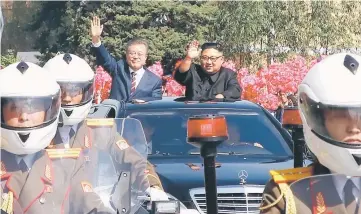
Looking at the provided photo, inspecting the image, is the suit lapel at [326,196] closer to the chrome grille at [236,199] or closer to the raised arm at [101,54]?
the chrome grille at [236,199]

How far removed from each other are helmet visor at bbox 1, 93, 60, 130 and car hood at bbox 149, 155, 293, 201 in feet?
7.71

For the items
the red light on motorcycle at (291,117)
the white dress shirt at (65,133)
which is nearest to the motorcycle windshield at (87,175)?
the white dress shirt at (65,133)

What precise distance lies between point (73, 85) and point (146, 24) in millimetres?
32250

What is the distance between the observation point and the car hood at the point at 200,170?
6293 millimetres

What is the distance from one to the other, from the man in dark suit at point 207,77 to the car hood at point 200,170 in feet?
4.26

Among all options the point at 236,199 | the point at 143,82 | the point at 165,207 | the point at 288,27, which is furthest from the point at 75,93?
the point at 288,27

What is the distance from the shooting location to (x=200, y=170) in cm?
653

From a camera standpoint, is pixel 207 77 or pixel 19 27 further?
pixel 19 27

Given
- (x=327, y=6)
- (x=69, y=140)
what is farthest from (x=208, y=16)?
(x=69, y=140)

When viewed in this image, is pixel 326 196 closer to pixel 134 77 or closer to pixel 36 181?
Answer: pixel 36 181

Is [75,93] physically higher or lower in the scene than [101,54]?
higher

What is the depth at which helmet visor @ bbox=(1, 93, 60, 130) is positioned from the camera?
3.97m

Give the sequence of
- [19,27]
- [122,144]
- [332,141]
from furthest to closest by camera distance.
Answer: [19,27] → [122,144] → [332,141]

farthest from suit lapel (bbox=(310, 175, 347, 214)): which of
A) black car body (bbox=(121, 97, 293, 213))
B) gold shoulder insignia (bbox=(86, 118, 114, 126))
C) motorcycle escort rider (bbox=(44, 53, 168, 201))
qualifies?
black car body (bbox=(121, 97, 293, 213))
